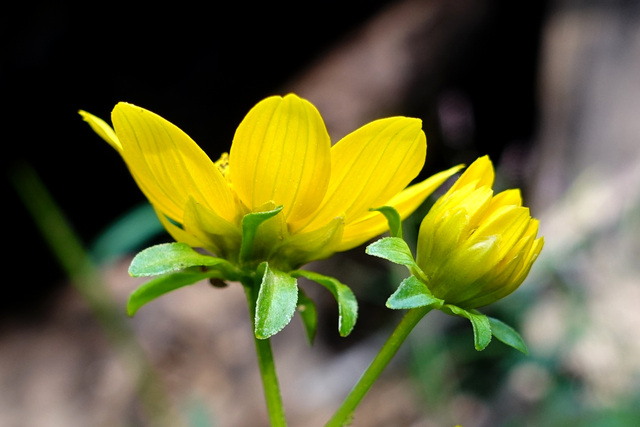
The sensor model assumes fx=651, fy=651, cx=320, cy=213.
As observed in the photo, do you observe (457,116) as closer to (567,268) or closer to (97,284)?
(567,268)

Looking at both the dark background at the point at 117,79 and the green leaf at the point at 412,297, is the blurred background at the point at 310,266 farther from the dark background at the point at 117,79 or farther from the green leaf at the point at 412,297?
the green leaf at the point at 412,297

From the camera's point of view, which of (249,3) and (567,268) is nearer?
(567,268)

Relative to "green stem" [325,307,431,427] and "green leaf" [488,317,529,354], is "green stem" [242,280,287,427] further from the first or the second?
"green leaf" [488,317,529,354]

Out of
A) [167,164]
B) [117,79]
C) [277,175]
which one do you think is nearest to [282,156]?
[277,175]

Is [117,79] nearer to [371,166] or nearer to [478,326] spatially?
[371,166]

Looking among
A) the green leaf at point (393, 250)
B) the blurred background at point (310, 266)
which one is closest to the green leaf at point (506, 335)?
the green leaf at point (393, 250)

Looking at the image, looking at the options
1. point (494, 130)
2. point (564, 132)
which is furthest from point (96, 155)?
point (564, 132)

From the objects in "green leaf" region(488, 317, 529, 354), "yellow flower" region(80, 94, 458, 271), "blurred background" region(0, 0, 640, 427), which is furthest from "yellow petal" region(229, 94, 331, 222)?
"blurred background" region(0, 0, 640, 427)
